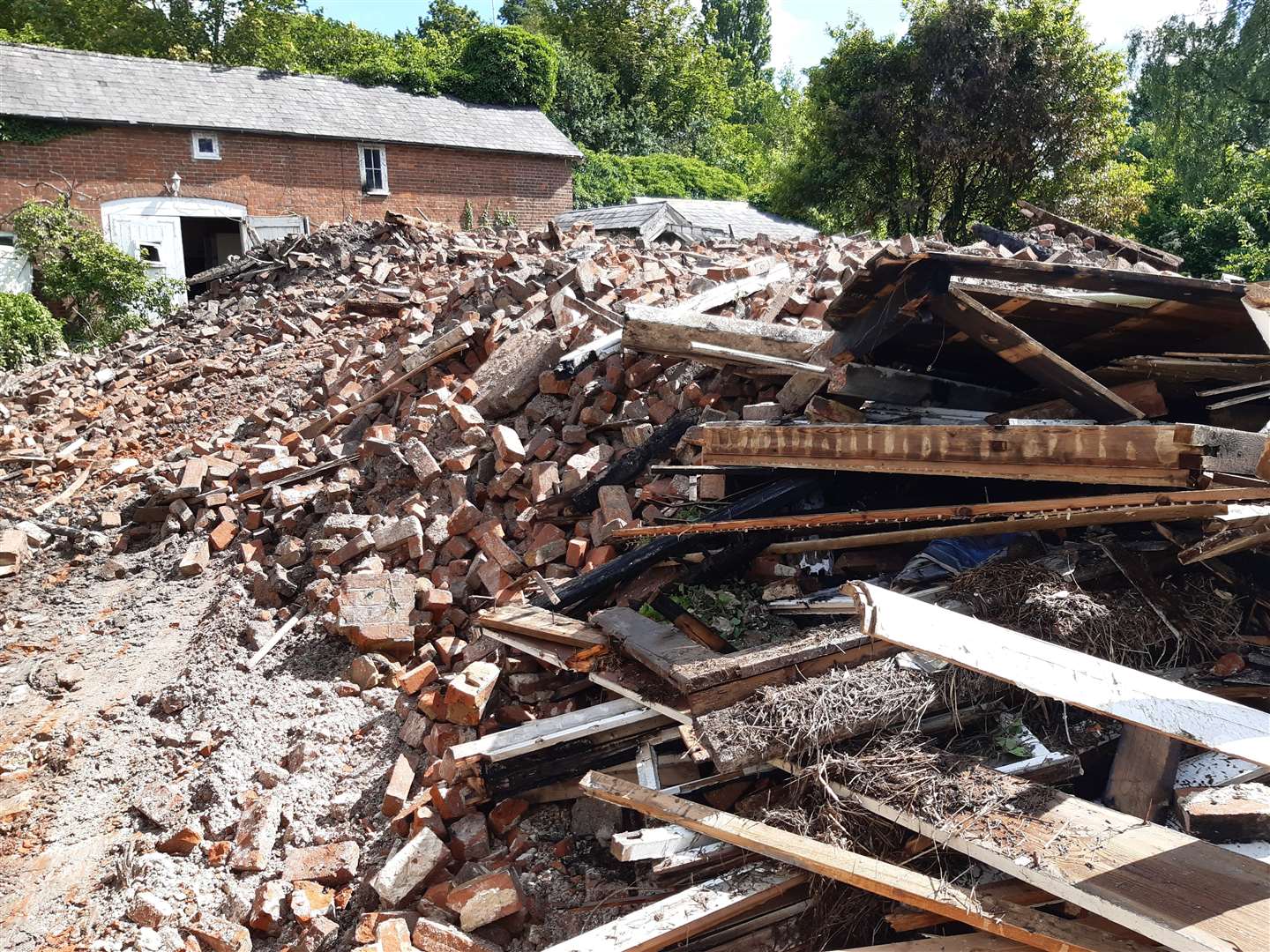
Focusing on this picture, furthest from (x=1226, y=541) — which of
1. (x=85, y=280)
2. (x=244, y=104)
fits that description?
(x=244, y=104)

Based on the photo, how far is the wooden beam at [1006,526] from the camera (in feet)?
12.2

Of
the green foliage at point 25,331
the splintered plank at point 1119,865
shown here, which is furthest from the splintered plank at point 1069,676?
the green foliage at point 25,331

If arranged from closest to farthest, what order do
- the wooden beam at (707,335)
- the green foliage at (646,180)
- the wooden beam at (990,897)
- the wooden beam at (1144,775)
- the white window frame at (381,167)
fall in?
the wooden beam at (990,897) < the wooden beam at (1144,775) < the wooden beam at (707,335) < the white window frame at (381,167) < the green foliage at (646,180)

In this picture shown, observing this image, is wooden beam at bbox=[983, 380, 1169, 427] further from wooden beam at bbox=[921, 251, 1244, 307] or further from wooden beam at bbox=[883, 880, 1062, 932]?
wooden beam at bbox=[883, 880, 1062, 932]

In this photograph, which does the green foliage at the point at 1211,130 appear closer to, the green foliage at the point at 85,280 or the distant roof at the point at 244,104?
the distant roof at the point at 244,104

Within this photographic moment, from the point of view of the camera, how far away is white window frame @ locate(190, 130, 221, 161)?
18.8 m

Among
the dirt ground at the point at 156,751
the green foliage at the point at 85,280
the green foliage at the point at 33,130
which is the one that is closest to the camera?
the dirt ground at the point at 156,751

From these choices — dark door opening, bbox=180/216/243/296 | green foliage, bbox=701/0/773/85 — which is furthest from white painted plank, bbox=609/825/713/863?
green foliage, bbox=701/0/773/85

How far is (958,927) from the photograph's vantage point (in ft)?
10.0

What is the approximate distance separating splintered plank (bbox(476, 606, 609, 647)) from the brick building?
1530 centimetres

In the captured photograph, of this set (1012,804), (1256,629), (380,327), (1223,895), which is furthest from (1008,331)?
(380,327)

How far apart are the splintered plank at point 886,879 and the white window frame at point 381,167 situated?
20.8 meters

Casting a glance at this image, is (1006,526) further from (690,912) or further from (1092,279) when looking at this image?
(690,912)

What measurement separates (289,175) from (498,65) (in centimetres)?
748
